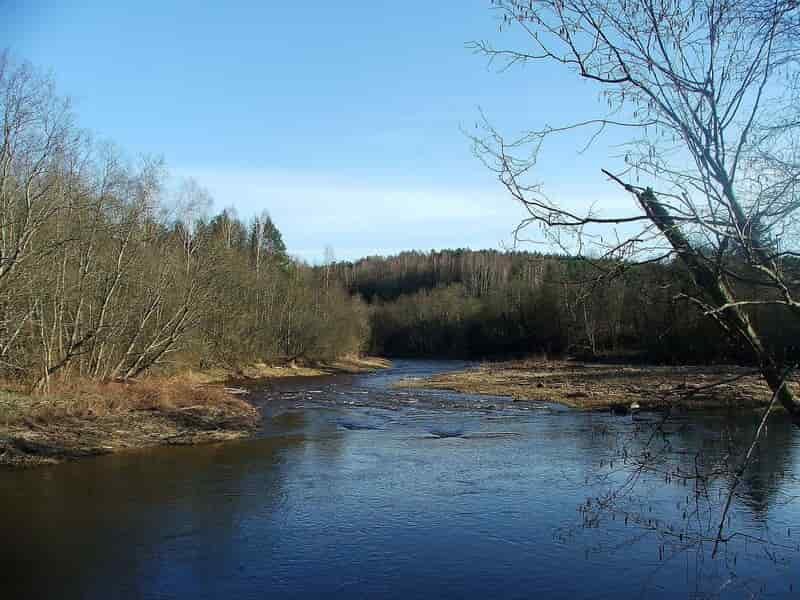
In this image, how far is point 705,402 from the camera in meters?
26.9

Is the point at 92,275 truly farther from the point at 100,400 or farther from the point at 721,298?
the point at 721,298

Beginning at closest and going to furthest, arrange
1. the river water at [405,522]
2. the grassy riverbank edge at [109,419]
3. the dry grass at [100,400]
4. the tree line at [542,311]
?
the tree line at [542,311]
the river water at [405,522]
the grassy riverbank edge at [109,419]
the dry grass at [100,400]

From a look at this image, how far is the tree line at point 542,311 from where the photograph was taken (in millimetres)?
4117

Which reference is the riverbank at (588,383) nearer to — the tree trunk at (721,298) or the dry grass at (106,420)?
the dry grass at (106,420)

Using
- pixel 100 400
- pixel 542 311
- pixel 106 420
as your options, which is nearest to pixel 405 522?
pixel 106 420

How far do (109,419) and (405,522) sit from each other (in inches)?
519

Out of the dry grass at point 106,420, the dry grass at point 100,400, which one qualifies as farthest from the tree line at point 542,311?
the dry grass at point 100,400

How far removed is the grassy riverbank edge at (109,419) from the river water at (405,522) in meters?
1.22

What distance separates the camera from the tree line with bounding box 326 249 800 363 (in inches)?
162

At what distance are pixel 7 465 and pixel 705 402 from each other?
24991 millimetres

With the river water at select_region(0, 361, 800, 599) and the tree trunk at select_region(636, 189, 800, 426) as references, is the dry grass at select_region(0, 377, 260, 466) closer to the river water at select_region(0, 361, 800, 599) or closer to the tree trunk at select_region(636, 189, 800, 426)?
the river water at select_region(0, 361, 800, 599)

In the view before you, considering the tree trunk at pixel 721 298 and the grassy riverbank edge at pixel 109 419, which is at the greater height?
the tree trunk at pixel 721 298

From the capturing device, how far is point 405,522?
11688mm

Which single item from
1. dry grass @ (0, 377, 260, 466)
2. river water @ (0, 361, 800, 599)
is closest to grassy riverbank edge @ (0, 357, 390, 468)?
dry grass @ (0, 377, 260, 466)
